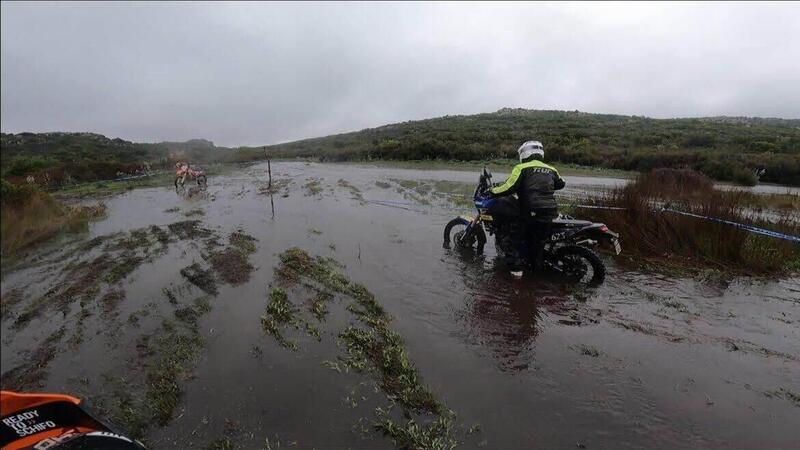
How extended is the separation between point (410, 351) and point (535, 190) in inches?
130

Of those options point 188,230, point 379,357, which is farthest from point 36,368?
point 188,230

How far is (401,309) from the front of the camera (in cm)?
561

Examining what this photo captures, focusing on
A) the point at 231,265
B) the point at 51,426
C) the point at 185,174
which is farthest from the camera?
the point at 185,174

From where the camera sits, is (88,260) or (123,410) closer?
(123,410)

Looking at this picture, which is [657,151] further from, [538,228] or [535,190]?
[535,190]

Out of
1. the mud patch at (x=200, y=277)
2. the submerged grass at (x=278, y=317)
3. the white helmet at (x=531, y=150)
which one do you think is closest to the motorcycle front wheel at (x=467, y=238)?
the white helmet at (x=531, y=150)

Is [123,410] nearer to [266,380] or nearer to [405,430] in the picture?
[266,380]


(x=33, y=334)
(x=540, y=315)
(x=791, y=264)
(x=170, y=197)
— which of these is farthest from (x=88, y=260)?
(x=791, y=264)

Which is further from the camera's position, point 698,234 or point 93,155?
point 93,155

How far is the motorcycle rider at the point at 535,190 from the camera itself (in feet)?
20.7

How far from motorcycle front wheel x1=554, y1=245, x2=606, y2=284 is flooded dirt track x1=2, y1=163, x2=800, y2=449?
0.34 metres

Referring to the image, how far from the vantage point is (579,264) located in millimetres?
6738

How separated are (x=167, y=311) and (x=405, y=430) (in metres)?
3.75

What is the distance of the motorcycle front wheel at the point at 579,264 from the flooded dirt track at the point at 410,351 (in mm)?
342
